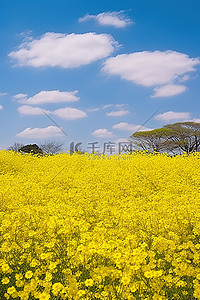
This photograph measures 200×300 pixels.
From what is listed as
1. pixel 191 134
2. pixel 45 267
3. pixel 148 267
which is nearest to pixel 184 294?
pixel 148 267

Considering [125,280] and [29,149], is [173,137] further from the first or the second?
[125,280]

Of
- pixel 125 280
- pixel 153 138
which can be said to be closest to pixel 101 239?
pixel 125 280

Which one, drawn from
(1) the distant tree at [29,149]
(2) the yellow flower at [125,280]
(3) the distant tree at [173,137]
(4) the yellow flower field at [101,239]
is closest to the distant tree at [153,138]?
(3) the distant tree at [173,137]

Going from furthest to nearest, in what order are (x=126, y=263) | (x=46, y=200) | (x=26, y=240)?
(x=46, y=200) < (x=26, y=240) < (x=126, y=263)

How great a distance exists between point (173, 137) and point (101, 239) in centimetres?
3292

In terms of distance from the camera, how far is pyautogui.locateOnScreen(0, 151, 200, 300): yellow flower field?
3.29 m

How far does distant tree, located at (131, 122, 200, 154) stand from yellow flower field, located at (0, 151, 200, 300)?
24.4 metres

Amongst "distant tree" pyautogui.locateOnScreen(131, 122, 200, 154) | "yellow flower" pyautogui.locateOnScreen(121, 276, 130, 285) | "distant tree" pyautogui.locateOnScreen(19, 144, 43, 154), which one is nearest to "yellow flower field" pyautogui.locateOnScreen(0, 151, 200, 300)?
"yellow flower" pyautogui.locateOnScreen(121, 276, 130, 285)

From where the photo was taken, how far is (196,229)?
5020mm

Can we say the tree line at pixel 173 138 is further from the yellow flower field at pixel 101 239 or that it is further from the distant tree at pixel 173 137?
the yellow flower field at pixel 101 239

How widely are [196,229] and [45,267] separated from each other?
2.60 m

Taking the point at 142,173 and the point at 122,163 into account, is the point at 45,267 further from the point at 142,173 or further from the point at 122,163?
the point at 122,163

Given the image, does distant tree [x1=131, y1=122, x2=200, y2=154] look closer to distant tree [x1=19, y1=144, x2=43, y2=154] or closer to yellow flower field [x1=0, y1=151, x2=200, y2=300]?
distant tree [x1=19, y1=144, x2=43, y2=154]

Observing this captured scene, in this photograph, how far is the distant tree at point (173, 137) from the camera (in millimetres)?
34812
